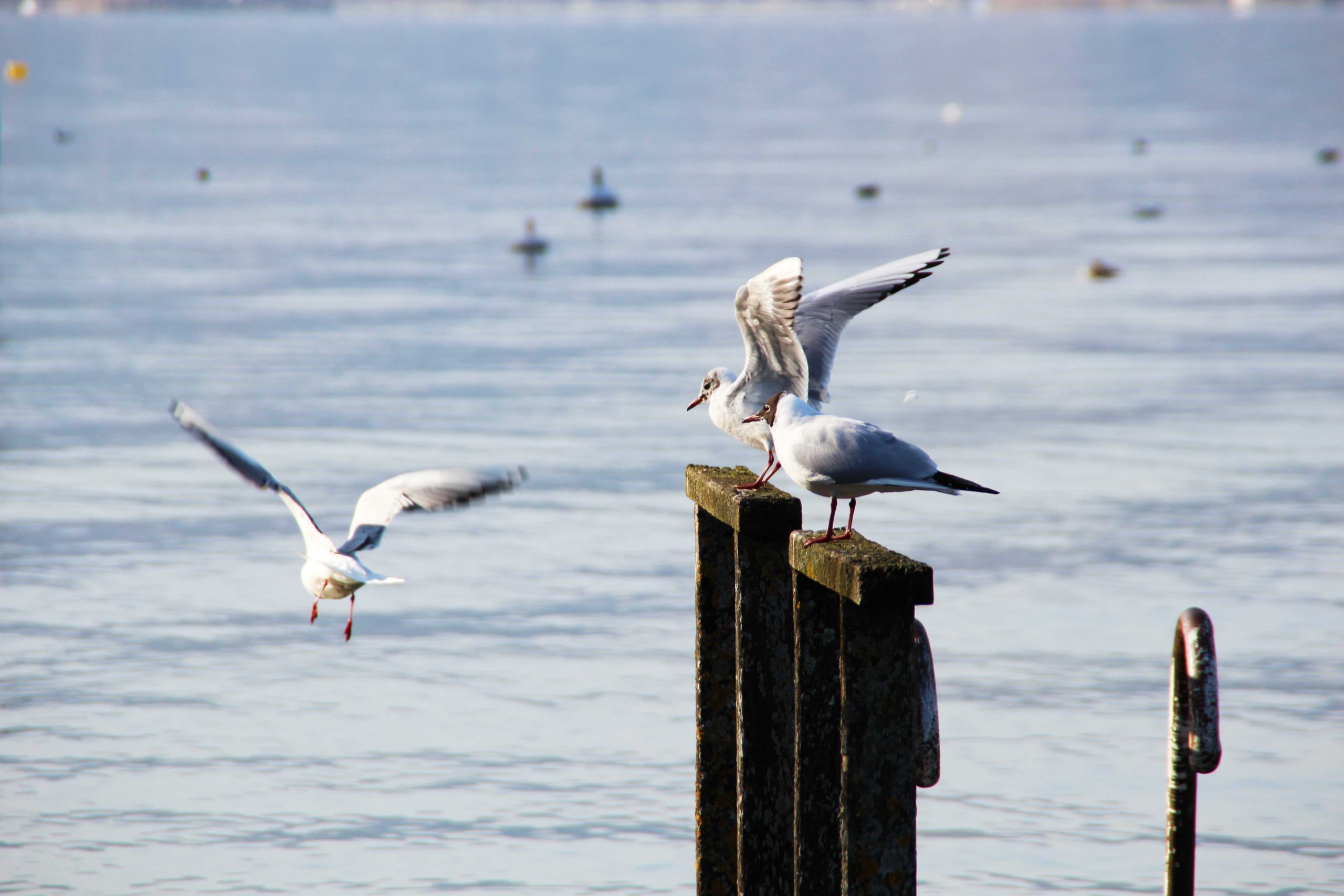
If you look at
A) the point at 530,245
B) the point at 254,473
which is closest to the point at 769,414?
the point at 254,473

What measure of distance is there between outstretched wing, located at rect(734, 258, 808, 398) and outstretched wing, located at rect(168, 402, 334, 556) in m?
2.19

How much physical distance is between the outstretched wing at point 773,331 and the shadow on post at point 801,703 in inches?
17.5

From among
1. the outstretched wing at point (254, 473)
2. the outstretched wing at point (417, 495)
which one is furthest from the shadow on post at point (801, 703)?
the outstretched wing at point (254, 473)

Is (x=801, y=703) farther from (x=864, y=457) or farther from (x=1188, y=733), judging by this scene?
(x=1188, y=733)

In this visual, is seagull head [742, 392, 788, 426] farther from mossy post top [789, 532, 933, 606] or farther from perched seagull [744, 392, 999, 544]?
mossy post top [789, 532, 933, 606]

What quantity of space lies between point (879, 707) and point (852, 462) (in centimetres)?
94

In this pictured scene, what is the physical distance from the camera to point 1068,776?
12.7 m

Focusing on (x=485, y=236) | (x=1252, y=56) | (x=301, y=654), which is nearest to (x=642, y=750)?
(x=301, y=654)

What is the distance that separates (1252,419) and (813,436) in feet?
55.2

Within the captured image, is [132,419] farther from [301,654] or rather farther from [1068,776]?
[1068,776]

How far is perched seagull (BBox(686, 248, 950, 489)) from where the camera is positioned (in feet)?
28.5

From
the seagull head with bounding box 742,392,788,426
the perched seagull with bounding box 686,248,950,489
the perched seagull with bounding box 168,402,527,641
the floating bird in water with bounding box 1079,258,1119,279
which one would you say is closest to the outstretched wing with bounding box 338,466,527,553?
the perched seagull with bounding box 168,402,527,641

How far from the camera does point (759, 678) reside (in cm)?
860

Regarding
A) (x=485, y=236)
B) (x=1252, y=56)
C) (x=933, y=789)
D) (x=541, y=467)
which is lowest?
(x=933, y=789)
